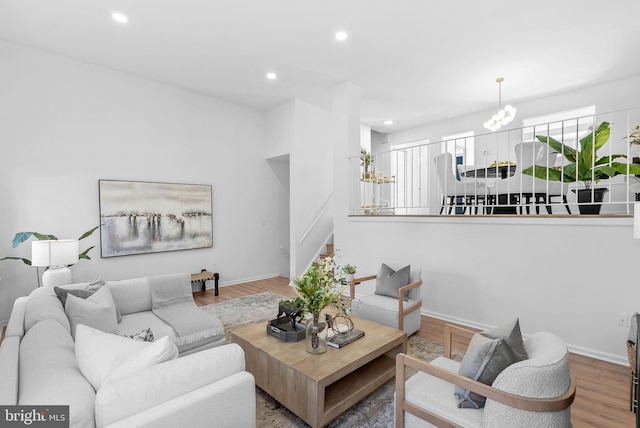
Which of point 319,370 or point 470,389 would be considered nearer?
point 470,389

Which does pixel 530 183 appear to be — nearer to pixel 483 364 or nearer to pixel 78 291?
pixel 483 364

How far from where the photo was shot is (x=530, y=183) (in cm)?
386

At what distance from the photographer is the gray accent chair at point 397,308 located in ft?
10.9

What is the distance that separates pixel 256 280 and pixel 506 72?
5740 mm

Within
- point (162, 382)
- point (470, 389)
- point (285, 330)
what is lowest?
point (285, 330)

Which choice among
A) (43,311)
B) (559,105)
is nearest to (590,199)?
(559,105)

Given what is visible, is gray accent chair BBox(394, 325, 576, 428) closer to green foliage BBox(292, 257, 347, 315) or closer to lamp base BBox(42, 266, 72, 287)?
green foliage BBox(292, 257, 347, 315)

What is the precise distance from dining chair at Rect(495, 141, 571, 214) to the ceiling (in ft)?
4.54

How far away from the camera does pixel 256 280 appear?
21.0 ft

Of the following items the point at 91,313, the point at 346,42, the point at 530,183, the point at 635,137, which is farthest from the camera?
the point at 346,42

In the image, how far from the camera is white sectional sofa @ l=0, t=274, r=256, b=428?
1214mm

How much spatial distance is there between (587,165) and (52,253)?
5.59 metres

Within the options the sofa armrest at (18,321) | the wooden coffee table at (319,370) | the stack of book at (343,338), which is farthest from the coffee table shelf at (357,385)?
the sofa armrest at (18,321)

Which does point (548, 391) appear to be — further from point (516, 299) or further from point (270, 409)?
point (516, 299)
